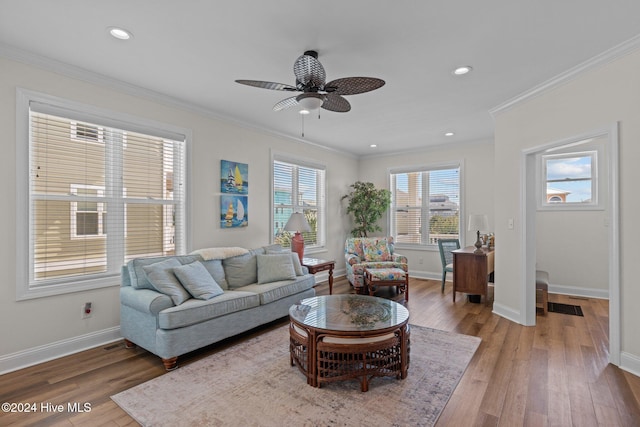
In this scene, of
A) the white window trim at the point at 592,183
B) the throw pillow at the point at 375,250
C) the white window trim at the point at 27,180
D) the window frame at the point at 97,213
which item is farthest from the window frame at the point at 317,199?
the white window trim at the point at 592,183

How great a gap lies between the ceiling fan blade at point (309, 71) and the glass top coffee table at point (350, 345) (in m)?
1.91

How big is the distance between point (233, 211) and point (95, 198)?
1661 millimetres

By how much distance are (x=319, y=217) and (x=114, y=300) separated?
3813 millimetres

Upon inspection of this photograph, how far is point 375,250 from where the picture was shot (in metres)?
5.55

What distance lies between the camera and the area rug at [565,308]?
4.25m

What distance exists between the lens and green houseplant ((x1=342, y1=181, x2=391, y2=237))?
256 inches

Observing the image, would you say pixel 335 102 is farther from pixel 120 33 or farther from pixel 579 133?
pixel 579 133

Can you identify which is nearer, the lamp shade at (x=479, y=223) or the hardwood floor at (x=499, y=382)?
the hardwood floor at (x=499, y=382)

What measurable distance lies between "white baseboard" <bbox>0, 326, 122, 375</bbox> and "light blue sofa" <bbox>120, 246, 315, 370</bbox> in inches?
11.3

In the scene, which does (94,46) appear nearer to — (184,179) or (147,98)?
(147,98)

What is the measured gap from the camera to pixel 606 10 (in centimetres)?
213

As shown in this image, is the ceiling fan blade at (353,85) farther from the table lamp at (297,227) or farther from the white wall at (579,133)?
the table lamp at (297,227)

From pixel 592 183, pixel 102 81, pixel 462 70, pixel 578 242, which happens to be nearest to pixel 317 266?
pixel 462 70

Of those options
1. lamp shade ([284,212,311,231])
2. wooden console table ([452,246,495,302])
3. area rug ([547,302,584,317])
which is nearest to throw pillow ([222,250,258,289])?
lamp shade ([284,212,311,231])
